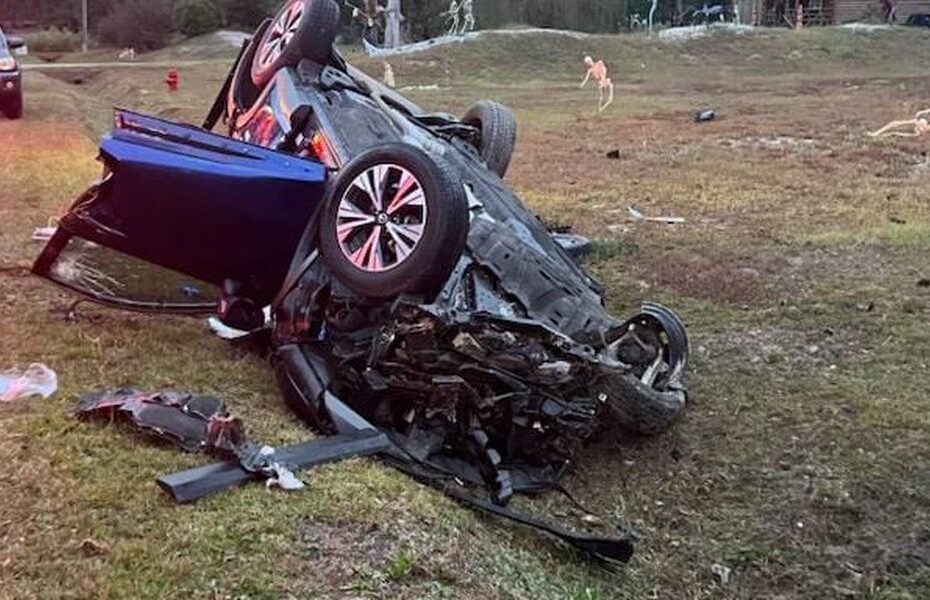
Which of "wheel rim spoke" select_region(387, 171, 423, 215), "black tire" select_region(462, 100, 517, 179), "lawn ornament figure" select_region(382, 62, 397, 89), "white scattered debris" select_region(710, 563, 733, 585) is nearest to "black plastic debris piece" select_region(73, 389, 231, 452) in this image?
"wheel rim spoke" select_region(387, 171, 423, 215)

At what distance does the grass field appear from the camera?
130 inches

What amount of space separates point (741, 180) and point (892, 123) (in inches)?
199

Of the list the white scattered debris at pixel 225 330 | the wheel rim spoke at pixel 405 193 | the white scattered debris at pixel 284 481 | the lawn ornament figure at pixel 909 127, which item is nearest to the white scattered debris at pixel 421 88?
the lawn ornament figure at pixel 909 127

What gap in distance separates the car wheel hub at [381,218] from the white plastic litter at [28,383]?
1342mm

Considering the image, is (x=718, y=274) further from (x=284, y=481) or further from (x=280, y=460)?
(x=284, y=481)

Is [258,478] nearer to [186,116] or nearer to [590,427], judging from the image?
[590,427]

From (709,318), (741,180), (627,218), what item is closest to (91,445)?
(709,318)

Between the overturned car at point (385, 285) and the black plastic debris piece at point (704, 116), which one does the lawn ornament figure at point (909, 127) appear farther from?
the overturned car at point (385, 285)

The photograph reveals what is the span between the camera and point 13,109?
49.3 feet

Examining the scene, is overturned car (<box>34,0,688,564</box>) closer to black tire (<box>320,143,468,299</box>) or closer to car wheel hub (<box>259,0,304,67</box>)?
black tire (<box>320,143,468,299</box>)

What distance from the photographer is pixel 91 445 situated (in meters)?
3.96

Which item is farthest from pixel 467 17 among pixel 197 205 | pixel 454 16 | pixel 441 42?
pixel 197 205

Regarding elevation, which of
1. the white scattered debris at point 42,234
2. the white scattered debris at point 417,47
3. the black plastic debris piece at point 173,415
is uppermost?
the white scattered debris at point 417,47

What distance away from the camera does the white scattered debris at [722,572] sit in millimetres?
4046
